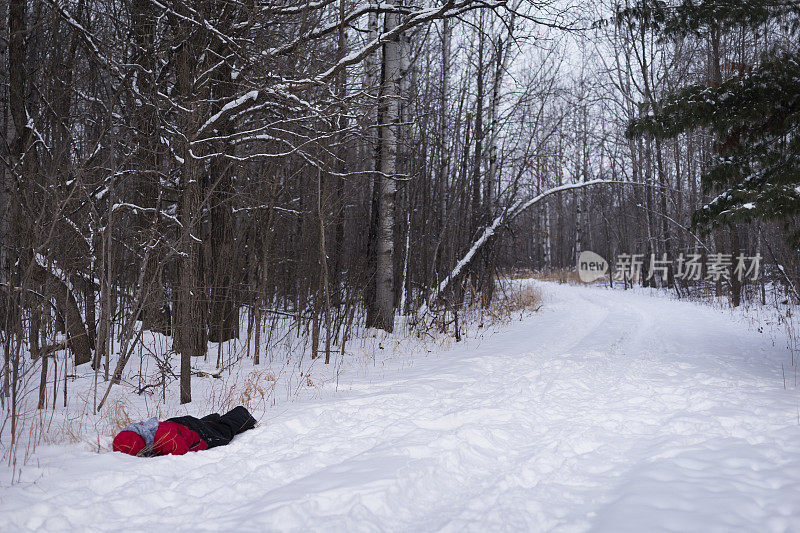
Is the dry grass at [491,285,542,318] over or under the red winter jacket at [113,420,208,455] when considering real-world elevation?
over

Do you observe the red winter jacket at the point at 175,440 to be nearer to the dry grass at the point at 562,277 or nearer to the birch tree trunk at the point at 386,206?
the birch tree trunk at the point at 386,206

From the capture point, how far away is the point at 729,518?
8.87 ft

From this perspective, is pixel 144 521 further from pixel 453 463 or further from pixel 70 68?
pixel 70 68

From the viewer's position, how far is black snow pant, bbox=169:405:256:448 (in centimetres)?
392

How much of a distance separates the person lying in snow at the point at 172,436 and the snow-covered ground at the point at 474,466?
0.37 ft

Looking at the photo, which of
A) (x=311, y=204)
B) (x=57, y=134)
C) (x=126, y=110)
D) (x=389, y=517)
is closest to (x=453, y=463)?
(x=389, y=517)

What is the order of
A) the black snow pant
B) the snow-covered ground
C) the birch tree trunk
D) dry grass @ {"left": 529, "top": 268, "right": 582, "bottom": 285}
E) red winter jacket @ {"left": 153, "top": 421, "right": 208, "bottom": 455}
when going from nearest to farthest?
the snow-covered ground → red winter jacket @ {"left": 153, "top": 421, "right": 208, "bottom": 455} → the black snow pant → the birch tree trunk → dry grass @ {"left": 529, "top": 268, "right": 582, "bottom": 285}

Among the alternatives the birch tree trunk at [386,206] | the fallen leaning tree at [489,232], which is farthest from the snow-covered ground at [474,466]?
the fallen leaning tree at [489,232]

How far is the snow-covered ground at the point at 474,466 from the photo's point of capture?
9.03 ft

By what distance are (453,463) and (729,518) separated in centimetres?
161

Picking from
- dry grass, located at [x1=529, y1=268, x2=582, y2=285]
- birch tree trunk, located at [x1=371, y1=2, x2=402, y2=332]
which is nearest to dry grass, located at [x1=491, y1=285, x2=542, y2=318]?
birch tree trunk, located at [x1=371, y1=2, x2=402, y2=332]

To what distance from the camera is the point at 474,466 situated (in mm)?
3543

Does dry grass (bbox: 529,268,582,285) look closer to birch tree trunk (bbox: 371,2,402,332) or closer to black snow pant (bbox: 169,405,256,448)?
birch tree trunk (bbox: 371,2,402,332)

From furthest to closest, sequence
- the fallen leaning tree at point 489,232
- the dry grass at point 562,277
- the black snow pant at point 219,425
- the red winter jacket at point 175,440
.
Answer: the dry grass at point 562,277, the fallen leaning tree at point 489,232, the black snow pant at point 219,425, the red winter jacket at point 175,440
